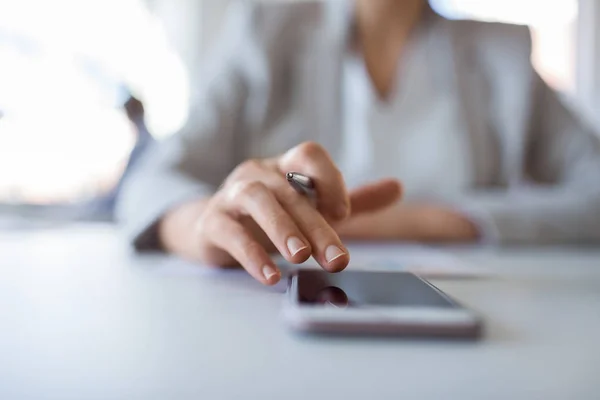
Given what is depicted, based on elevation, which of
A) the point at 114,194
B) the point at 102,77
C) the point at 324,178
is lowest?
the point at 324,178

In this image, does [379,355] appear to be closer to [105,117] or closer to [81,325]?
[81,325]

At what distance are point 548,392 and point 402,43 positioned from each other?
2.50 feet

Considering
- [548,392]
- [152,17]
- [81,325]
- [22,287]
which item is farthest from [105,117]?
[548,392]

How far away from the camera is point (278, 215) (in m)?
0.30

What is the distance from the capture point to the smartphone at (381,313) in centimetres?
19

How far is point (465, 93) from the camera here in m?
0.82

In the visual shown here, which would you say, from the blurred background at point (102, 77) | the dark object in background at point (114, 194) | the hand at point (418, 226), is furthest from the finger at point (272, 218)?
the dark object in background at point (114, 194)

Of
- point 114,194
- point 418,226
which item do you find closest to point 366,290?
point 418,226

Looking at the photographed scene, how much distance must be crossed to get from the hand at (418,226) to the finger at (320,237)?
282mm

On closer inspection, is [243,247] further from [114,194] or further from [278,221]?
[114,194]

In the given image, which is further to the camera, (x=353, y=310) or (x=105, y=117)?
(x=105, y=117)

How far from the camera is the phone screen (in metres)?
0.22

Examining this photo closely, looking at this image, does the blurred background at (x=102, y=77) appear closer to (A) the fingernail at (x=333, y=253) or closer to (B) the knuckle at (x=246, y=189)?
(B) the knuckle at (x=246, y=189)

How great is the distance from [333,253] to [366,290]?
3 cm
